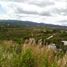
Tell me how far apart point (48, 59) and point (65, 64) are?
3.66 feet

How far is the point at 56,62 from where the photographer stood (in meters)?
6.15

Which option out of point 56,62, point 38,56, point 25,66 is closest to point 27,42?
point 38,56

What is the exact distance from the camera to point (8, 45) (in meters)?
10.3

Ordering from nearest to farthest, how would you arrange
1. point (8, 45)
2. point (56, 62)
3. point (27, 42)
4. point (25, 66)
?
point (56, 62)
point (25, 66)
point (27, 42)
point (8, 45)

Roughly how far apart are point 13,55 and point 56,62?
6.31ft

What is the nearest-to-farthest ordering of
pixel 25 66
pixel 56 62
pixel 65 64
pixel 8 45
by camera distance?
pixel 65 64
pixel 56 62
pixel 25 66
pixel 8 45

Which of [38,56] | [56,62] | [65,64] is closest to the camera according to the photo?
[65,64]

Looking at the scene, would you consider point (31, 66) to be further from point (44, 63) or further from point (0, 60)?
point (0, 60)

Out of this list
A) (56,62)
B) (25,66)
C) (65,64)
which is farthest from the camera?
(25,66)

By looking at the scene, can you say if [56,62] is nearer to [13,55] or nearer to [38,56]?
[38,56]

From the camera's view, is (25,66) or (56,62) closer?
(56,62)

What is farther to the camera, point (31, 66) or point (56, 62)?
point (31, 66)

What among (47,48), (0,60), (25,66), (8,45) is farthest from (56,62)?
(8,45)

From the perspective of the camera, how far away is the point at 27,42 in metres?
8.54
